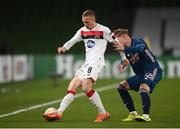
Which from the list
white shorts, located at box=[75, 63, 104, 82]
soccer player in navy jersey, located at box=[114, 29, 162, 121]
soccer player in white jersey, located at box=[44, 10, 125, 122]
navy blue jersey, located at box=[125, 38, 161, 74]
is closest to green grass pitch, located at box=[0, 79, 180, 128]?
soccer player in white jersey, located at box=[44, 10, 125, 122]

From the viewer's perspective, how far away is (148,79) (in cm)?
1180

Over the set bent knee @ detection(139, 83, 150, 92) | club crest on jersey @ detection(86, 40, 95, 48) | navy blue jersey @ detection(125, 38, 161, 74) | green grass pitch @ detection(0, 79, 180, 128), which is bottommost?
green grass pitch @ detection(0, 79, 180, 128)

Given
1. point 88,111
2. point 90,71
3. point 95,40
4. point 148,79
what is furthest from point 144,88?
point 88,111

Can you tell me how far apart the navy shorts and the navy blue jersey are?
0.08 meters

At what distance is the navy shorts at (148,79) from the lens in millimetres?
11812

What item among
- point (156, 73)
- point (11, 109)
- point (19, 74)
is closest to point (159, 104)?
point (11, 109)

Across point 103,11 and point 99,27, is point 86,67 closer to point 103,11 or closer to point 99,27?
point 99,27

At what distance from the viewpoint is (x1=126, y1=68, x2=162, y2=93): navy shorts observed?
11.8m

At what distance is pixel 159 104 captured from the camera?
1667 cm

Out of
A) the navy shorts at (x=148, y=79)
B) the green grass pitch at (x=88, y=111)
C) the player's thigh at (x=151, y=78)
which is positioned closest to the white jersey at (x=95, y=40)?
the navy shorts at (x=148, y=79)

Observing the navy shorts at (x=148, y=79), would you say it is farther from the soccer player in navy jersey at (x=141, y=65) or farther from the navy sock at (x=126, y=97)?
the navy sock at (x=126, y=97)

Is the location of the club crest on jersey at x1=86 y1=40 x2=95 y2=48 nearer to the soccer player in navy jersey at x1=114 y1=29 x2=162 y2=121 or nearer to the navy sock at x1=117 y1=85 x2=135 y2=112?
the soccer player in navy jersey at x1=114 y1=29 x2=162 y2=121

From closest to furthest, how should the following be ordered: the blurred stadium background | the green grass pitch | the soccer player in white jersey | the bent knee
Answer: the green grass pitch → the bent knee → the soccer player in white jersey → the blurred stadium background

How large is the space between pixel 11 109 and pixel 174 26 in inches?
1085
